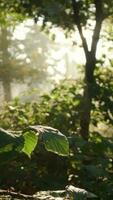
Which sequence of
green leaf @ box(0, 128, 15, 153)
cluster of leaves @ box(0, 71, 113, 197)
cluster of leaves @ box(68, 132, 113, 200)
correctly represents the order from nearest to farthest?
green leaf @ box(0, 128, 15, 153) < cluster of leaves @ box(68, 132, 113, 200) < cluster of leaves @ box(0, 71, 113, 197)

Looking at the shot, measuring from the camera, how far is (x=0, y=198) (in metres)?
2.04

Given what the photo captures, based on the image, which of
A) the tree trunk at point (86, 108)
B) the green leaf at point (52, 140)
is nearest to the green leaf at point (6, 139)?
the green leaf at point (52, 140)

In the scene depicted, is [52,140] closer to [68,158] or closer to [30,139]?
[30,139]

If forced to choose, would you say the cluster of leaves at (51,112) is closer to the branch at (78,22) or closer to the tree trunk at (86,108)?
the tree trunk at (86,108)

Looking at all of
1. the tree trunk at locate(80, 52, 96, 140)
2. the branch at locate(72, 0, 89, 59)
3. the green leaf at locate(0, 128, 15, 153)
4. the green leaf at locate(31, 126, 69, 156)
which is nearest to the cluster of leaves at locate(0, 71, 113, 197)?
the tree trunk at locate(80, 52, 96, 140)

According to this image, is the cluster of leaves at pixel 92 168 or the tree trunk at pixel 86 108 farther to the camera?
the tree trunk at pixel 86 108

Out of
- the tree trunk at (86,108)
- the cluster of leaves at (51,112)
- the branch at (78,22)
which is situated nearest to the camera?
the cluster of leaves at (51,112)

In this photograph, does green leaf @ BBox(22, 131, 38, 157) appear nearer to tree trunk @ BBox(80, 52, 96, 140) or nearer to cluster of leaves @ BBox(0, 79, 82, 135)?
cluster of leaves @ BBox(0, 79, 82, 135)

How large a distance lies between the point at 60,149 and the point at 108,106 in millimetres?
6090

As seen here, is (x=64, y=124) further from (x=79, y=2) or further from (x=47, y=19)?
(x=79, y=2)

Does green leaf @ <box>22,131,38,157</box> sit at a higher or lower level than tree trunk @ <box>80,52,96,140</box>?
higher

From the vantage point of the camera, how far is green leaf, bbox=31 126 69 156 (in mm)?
1973

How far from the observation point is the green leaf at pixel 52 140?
6.47 feet

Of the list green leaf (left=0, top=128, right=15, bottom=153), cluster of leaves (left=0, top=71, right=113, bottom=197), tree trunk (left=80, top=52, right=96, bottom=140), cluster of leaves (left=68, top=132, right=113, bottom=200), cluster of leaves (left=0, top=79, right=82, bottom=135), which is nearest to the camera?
green leaf (left=0, top=128, right=15, bottom=153)
